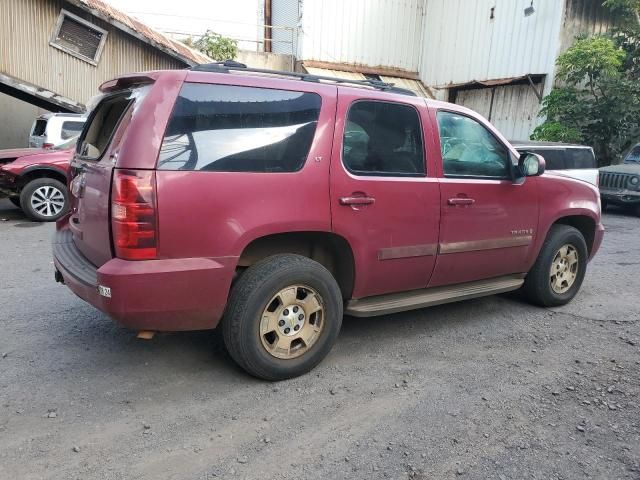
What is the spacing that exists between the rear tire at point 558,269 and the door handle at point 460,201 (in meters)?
1.18

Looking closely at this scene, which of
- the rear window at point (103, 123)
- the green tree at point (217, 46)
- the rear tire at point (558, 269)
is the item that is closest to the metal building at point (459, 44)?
the green tree at point (217, 46)

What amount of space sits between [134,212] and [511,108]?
15.5m

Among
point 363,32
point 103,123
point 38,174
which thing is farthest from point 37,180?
point 363,32

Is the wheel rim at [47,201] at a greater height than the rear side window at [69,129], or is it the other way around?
the rear side window at [69,129]

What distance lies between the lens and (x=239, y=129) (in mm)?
2922

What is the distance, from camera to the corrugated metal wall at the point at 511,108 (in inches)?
601

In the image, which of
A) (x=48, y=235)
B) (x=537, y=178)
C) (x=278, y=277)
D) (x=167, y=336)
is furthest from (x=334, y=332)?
(x=48, y=235)

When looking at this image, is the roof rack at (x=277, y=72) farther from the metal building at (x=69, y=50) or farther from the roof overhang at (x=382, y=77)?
the roof overhang at (x=382, y=77)

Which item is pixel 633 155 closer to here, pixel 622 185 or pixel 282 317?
pixel 622 185

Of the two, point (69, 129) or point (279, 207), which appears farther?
point (69, 129)

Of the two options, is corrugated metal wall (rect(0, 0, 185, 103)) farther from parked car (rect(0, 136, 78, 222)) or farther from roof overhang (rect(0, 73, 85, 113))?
parked car (rect(0, 136, 78, 222))

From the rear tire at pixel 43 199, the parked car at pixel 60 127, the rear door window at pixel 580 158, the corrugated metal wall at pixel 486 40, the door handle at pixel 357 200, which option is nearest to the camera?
the door handle at pixel 357 200

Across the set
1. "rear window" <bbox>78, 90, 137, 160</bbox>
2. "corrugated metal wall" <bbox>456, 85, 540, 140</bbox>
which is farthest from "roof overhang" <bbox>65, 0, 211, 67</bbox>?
"rear window" <bbox>78, 90, 137, 160</bbox>

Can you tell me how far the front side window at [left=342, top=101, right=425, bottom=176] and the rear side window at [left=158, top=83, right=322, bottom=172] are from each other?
0.30 metres
